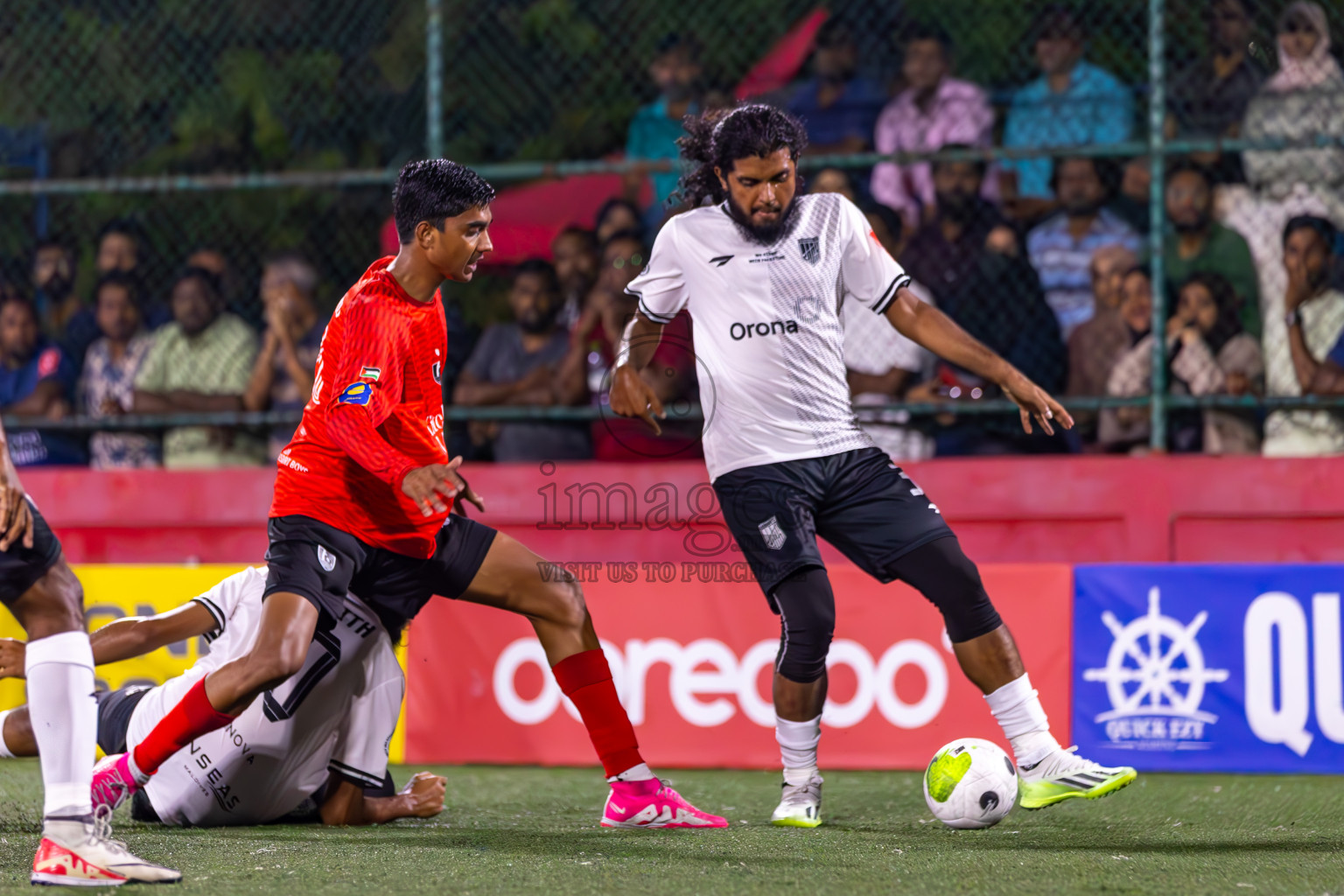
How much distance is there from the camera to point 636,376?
4840 mm

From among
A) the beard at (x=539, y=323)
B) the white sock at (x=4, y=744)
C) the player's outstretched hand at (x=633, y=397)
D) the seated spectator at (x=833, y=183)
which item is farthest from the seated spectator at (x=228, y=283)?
the player's outstretched hand at (x=633, y=397)

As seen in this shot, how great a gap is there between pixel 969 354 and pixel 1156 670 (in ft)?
7.41

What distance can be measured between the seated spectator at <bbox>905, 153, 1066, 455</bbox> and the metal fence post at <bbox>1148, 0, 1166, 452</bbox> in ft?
1.47

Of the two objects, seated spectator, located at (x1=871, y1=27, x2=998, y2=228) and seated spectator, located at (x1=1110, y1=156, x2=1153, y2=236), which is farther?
seated spectator, located at (x1=871, y1=27, x2=998, y2=228)

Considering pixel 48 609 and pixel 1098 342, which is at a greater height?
pixel 1098 342

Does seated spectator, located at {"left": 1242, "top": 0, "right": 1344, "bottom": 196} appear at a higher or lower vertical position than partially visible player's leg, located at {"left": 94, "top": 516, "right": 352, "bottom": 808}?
higher

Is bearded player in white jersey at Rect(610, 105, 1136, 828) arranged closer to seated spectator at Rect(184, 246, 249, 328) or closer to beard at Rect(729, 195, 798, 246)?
beard at Rect(729, 195, 798, 246)

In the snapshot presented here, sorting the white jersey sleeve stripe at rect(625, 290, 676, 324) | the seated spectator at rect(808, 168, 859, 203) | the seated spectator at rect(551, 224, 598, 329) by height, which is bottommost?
the white jersey sleeve stripe at rect(625, 290, 676, 324)

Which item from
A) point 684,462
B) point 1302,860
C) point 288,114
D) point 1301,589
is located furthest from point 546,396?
point 1302,860

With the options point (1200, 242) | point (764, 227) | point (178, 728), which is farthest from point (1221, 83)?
point (178, 728)

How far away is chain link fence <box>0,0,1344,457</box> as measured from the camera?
23.3ft

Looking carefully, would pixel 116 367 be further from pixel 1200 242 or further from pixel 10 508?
pixel 1200 242

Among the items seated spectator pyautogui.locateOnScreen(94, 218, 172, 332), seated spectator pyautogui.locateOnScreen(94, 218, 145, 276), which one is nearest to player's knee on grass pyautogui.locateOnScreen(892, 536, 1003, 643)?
seated spectator pyautogui.locateOnScreen(94, 218, 172, 332)

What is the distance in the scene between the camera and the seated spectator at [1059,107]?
24.9ft
